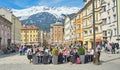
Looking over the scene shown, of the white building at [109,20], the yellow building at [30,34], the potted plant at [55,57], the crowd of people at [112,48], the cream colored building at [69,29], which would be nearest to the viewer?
the potted plant at [55,57]

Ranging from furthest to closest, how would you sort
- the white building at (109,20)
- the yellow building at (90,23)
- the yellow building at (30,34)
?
the yellow building at (30,34) → the yellow building at (90,23) → the white building at (109,20)

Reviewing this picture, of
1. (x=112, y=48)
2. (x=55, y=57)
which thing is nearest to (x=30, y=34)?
(x=112, y=48)

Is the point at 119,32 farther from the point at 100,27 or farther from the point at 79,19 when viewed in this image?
the point at 79,19

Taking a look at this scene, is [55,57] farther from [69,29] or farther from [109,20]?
[69,29]

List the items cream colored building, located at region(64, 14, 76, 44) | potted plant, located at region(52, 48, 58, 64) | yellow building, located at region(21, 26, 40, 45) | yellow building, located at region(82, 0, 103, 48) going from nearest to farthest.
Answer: potted plant, located at region(52, 48, 58, 64), yellow building, located at region(82, 0, 103, 48), cream colored building, located at region(64, 14, 76, 44), yellow building, located at region(21, 26, 40, 45)

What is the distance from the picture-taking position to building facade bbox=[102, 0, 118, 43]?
53.0 meters

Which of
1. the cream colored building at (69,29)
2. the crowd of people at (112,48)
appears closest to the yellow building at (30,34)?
the cream colored building at (69,29)

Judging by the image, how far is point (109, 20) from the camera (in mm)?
56062

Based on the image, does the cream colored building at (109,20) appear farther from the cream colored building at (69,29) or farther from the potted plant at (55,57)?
the cream colored building at (69,29)

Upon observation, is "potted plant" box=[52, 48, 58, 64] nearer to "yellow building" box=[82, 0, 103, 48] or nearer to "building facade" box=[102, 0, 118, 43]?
"building facade" box=[102, 0, 118, 43]

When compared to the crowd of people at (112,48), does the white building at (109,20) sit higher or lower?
higher

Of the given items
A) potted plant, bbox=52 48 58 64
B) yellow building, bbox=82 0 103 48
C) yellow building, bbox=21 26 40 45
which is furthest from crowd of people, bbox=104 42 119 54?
yellow building, bbox=21 26 40 45

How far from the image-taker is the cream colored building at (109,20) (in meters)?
53.0

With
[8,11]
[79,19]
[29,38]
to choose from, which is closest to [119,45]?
[79,19]
